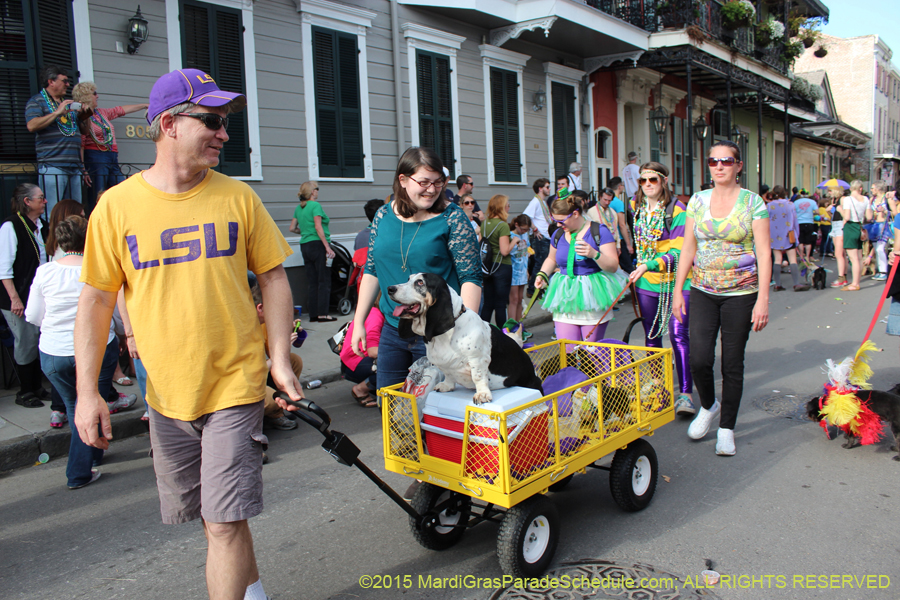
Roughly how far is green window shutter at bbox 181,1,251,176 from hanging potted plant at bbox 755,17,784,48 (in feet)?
63.1

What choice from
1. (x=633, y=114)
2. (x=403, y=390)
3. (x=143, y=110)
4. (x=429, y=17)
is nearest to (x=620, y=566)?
(x=403, y=390)

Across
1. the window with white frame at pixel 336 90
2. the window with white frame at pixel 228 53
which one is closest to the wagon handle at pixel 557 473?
the window with white frame at pixel 228 53

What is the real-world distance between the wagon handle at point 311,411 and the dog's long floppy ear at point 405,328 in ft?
2.88

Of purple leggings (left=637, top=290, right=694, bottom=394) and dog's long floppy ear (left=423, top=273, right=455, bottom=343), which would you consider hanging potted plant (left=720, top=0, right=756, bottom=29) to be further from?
dog's long floppy ear (left=423, top=273, right=455, bottom=343)

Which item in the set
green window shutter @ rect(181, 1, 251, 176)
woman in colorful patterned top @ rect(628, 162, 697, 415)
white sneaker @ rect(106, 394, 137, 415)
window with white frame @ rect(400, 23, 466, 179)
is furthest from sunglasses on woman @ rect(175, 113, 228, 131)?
window with white frame @ rect(400, 23, 466, 179)

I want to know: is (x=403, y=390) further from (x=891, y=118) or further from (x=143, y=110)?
(x=891, y=118)

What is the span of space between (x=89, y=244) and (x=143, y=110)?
746cm

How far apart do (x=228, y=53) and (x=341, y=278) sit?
3.96 metres

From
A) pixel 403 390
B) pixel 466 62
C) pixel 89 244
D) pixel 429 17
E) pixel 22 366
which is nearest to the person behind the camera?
pixel 89 244

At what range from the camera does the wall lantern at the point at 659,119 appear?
1950cm

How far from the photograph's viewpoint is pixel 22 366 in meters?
6.47

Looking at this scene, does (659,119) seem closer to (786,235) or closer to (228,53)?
(786,235)

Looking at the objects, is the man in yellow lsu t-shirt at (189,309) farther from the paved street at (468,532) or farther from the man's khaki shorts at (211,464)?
the paved street at (468,532)

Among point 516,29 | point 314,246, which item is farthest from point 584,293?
point 516,29
